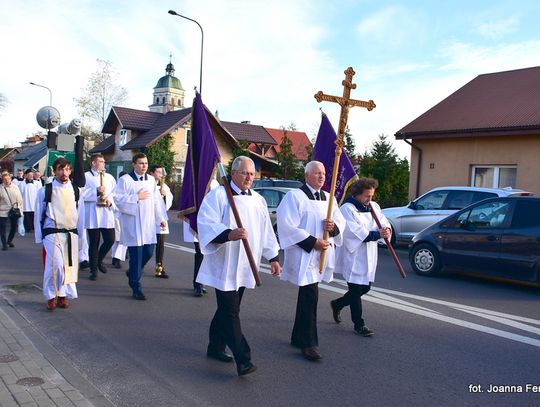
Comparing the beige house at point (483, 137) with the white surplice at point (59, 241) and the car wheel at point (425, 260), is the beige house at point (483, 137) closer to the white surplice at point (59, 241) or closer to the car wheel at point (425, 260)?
the car wheel at point (425, 260)

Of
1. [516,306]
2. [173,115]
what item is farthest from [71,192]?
[173,115]

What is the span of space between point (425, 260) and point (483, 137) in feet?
31.0

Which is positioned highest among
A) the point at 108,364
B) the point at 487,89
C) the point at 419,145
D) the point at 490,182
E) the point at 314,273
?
the point at 487,89

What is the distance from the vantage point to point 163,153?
38219 mm

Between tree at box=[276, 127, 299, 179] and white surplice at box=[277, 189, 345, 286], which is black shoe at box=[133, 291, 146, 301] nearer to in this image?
white surplice at box=[277, 189, 345, 286]

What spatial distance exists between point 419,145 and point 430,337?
49.5 ft

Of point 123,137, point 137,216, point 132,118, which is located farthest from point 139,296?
point 123,137

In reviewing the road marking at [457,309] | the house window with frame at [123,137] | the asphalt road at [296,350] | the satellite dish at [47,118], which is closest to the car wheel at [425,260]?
the asphalt road at [296,350]

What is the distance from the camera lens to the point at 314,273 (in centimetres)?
514

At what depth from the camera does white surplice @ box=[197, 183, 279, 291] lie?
4.61 m

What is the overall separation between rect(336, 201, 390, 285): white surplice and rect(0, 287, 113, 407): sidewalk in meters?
2.92

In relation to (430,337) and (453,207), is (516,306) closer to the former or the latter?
(430,337)

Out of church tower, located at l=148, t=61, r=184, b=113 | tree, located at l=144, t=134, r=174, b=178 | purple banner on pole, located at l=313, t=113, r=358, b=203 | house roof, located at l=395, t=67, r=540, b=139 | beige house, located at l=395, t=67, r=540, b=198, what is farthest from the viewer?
church tower, located at l=148, t=61, r=184, b=113

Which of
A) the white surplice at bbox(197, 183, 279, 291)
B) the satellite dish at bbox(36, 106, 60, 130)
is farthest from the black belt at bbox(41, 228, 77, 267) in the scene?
the satellite dish at bbox(36, 106, 60, 130)
